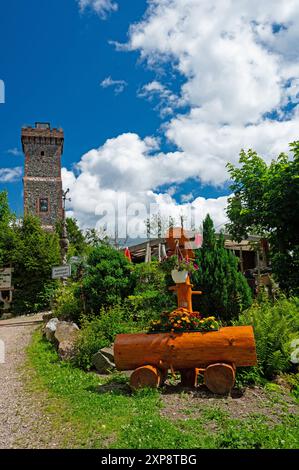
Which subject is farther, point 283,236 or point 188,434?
point 283,236

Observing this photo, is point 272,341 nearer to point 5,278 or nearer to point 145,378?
point 145,378

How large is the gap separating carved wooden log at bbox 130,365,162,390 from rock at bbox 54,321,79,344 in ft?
10.6

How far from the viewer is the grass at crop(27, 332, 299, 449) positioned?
406 cm

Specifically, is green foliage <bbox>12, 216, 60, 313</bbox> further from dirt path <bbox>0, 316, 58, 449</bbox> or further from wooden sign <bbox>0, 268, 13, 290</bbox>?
dirt path <bbox>0, 316, 58, 449</bbox>

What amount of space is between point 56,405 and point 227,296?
5.06m

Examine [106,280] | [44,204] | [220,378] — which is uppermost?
[44,204]

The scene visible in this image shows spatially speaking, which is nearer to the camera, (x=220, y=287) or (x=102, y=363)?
(x=102, y=363)

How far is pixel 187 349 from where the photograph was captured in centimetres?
636

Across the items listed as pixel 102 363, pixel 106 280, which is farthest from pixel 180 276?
pixel 106 280

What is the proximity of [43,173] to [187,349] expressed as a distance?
3391 cm

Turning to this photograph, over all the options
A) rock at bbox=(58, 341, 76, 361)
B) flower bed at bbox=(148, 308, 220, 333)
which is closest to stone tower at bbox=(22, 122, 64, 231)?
rock at bbox=(58, 341, 76, 361)

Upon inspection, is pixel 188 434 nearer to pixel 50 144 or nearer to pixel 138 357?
pixel 138 357

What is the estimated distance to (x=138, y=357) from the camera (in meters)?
6.53

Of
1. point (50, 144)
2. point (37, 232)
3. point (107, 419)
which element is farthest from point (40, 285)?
point (50, 144)
